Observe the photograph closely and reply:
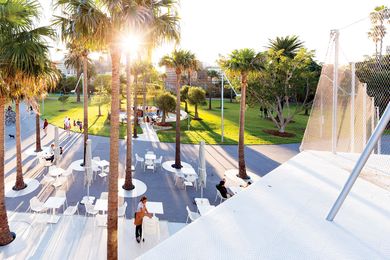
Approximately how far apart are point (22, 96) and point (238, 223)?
11.2 meters

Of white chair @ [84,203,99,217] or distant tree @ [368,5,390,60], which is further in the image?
white chair @ [84,203,99,217]

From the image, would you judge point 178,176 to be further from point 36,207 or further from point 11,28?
point 11,28

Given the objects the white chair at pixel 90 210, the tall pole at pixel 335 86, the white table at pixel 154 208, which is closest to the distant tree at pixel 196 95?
the white table at pixel 154 208

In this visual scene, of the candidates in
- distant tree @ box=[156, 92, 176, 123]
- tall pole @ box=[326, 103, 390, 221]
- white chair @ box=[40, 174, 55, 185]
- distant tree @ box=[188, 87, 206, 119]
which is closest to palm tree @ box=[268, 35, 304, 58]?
distant tree @ box=[188, 87, 206, 119]

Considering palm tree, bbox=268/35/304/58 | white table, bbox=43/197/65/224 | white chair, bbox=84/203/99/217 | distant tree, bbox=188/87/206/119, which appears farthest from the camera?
palm tree, bbox=268/35/304/58

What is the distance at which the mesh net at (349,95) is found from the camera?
6.05 m

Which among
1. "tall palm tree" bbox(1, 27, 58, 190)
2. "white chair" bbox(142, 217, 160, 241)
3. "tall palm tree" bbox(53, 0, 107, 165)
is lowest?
"white chair" bbox(142, 217, 160, 241)

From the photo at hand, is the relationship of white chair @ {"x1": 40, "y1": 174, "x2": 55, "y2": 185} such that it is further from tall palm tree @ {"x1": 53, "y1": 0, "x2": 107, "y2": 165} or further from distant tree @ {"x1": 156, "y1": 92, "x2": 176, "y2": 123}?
distant tree @ {"x1": 156, "y1": 92, "x2": 176, "y2": 123}

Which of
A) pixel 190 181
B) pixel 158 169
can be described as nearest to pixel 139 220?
pixel 190 181

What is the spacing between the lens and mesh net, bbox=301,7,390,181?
6049 mm

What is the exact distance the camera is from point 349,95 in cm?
780

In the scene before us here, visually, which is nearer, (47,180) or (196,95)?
(47,180)

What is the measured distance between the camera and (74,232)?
9461mm

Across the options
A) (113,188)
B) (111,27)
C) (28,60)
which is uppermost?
(111,27)
